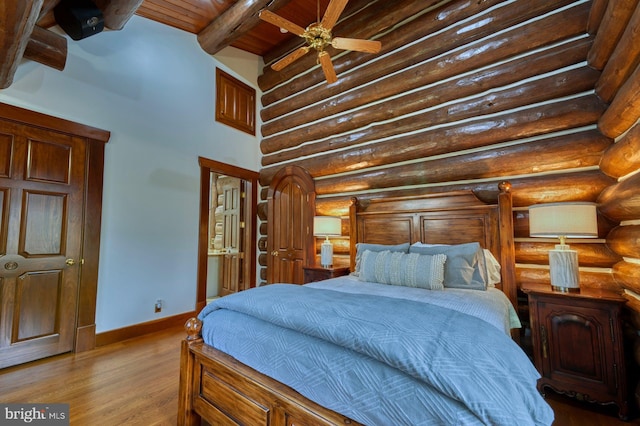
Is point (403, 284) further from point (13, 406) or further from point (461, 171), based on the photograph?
point (13, 406)

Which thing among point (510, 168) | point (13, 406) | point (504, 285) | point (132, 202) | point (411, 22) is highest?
point (411, 22)

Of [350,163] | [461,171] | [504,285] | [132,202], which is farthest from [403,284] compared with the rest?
[132,202]

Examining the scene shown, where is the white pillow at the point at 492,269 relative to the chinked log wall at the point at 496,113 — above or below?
below

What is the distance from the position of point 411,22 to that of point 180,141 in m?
3.45

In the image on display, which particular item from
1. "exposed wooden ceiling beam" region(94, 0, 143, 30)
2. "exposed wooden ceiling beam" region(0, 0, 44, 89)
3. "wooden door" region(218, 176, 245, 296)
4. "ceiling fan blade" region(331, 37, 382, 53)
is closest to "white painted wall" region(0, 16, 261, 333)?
"exposed wooden ceiling beam" region(94, 0, 143, 30)

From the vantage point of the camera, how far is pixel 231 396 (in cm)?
154

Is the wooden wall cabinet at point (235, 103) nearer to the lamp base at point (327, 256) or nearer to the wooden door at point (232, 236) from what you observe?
the wooden door at point (232, 236)

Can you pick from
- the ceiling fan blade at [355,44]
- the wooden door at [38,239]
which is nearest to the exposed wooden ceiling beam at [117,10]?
the wooden door at [38,239]

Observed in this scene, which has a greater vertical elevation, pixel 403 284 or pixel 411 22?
pixel 411 22

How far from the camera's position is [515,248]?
9.00 feet

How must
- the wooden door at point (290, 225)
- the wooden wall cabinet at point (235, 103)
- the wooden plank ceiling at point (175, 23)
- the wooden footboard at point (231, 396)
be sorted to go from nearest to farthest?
1. the wooden footboard at point (231, 396)
2. the wooden plank ceiling at point (175, 23)
3. the wooden door at point (290, 225)
4. the wooden wall cabinet at point (235, 103)

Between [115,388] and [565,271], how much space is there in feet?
12.1

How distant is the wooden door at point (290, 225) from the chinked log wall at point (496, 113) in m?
0.27

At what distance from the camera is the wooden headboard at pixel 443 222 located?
2.61 meters
